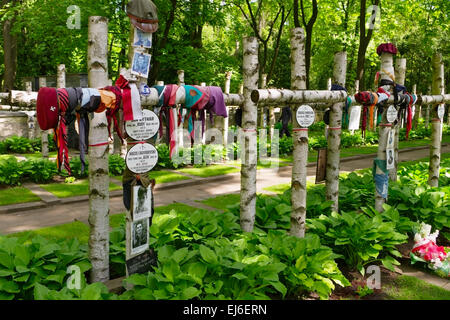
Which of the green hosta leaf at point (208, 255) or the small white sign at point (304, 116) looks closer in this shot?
the green hosta leaf at point (208, 255)

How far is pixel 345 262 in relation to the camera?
539 centimetres

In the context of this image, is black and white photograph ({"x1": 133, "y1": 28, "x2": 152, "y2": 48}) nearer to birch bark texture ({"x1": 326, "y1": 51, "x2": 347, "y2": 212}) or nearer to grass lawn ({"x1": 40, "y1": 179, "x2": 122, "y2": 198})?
birch bark texture ({"x1": 326, "y1": 51, "x2": 347, "y2": 212})

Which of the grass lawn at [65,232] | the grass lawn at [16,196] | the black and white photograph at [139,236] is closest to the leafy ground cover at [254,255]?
the black and white photograph at [139,236]

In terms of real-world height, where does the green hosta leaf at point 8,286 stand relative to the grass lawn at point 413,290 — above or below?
above

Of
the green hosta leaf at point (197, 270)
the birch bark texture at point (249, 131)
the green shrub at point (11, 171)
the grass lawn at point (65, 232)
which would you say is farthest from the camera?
the green shrub at point (11, 171)

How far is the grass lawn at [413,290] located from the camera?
468 centimetres

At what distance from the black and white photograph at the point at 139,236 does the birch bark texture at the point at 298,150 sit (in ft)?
7.14

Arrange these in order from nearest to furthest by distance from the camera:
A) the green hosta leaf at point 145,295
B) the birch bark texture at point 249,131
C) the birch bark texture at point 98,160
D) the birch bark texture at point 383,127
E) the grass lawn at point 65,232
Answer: the green hosta leaf at point 145,295 < the birch bark texture at point 98,160 < the birch bark texture at point 249,131 < the birch bark texture at point 383,127 < the grass lawn at point 65,232

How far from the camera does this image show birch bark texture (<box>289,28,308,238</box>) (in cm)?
531

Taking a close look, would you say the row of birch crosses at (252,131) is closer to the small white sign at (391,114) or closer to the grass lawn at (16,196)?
the small white sign at (391,114)

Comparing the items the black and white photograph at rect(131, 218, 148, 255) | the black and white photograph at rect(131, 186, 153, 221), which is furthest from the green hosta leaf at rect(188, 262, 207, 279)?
the black and white photograph at rect(131, 186, 153, 221)

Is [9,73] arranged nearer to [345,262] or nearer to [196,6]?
[196,6]

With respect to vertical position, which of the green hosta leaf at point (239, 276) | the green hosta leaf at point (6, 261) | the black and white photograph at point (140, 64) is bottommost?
the green hosta leaf at point (239, 276)
